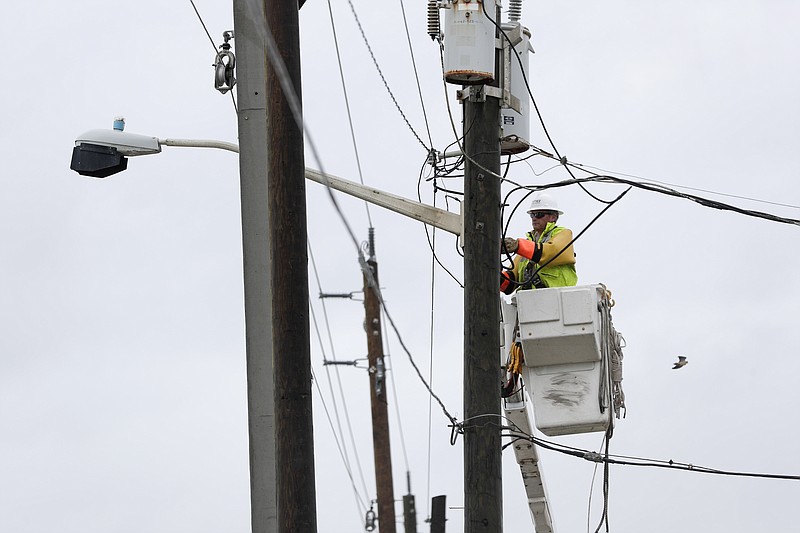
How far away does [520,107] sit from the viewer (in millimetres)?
11625

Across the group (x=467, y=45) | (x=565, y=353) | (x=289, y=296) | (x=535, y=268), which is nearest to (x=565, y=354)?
(x=565, y=353)

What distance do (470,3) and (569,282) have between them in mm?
2412

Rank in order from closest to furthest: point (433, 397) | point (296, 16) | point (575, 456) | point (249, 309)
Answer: point (296, 16) < point (249, 309) < point (433, 397) < point (575, 456)

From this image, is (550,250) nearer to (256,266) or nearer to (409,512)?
(256,266)

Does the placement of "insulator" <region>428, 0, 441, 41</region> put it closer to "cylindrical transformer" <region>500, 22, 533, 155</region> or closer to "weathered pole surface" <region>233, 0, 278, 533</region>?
"cylindrical transformer" <region>500, 22, 533, 155</region>

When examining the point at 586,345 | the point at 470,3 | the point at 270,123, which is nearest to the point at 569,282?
the point at 586,345

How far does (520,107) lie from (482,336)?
1908mm

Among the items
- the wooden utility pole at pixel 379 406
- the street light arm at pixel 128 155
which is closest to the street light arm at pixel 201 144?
the street light arm at pixel 128 155

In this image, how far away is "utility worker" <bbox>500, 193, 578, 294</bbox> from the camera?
11703mm

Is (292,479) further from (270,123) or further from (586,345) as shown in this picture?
(586,345)

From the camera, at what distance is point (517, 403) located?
12.2 meters

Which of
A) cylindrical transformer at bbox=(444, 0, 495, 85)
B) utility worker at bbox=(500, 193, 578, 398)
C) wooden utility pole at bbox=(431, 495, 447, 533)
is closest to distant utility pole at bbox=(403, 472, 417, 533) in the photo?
wooden utility pole at bbox=(431, 495, 447, 533)

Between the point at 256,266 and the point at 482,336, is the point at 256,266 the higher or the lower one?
the higher one

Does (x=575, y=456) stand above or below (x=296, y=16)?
below
